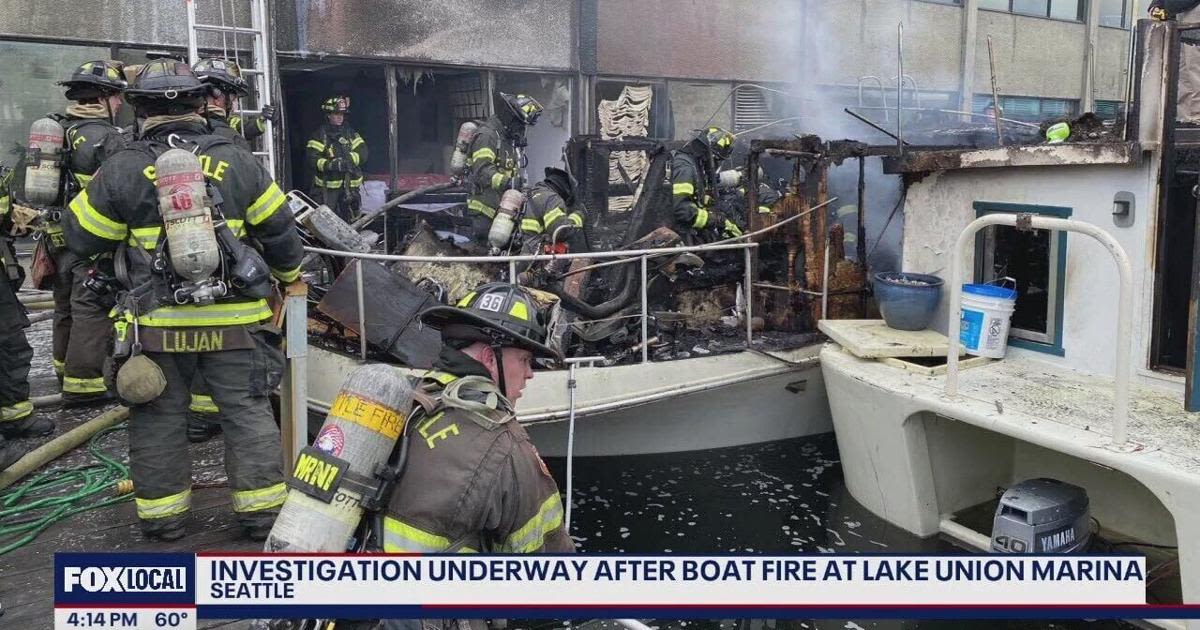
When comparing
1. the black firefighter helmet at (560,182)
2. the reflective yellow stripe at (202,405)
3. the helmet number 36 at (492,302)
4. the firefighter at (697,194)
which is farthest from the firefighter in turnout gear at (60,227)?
the firefighter at (697,194)

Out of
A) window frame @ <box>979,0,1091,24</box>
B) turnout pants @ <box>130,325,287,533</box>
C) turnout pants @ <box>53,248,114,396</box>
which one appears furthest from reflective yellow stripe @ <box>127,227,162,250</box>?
window frame @ <box>979,0,1091,24</box>

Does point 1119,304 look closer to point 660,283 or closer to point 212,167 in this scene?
point 660,283

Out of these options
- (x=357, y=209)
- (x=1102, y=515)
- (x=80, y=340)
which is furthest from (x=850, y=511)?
(x=357, y=209)

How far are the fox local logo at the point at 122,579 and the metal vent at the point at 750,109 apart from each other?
13.7 m

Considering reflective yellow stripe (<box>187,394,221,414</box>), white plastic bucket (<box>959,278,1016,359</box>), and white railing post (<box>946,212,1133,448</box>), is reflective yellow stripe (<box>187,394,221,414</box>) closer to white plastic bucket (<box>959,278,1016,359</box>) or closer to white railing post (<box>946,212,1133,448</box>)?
white railing post (<box>946,212,1133,448</box>)

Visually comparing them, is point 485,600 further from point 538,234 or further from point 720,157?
point 720,157

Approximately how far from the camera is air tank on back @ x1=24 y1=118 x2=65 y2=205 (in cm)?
527

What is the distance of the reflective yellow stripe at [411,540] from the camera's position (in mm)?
2264

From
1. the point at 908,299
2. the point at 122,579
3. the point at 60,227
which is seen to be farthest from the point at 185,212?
the point at 908,299

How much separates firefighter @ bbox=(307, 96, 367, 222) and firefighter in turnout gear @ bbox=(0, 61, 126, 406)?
17.9ft

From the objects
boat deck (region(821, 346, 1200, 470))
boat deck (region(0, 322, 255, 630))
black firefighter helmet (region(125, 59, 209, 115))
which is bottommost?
boat deck (region(0, 322, 255, 630))

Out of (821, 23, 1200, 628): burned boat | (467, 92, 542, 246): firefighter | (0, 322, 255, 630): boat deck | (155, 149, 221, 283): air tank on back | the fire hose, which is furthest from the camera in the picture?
(467, 92, 542, 246): firefighter

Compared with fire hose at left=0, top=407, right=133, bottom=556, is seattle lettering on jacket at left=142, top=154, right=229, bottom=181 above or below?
above

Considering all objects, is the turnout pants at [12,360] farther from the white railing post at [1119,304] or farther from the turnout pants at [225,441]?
the white railing post at [1119,304]
